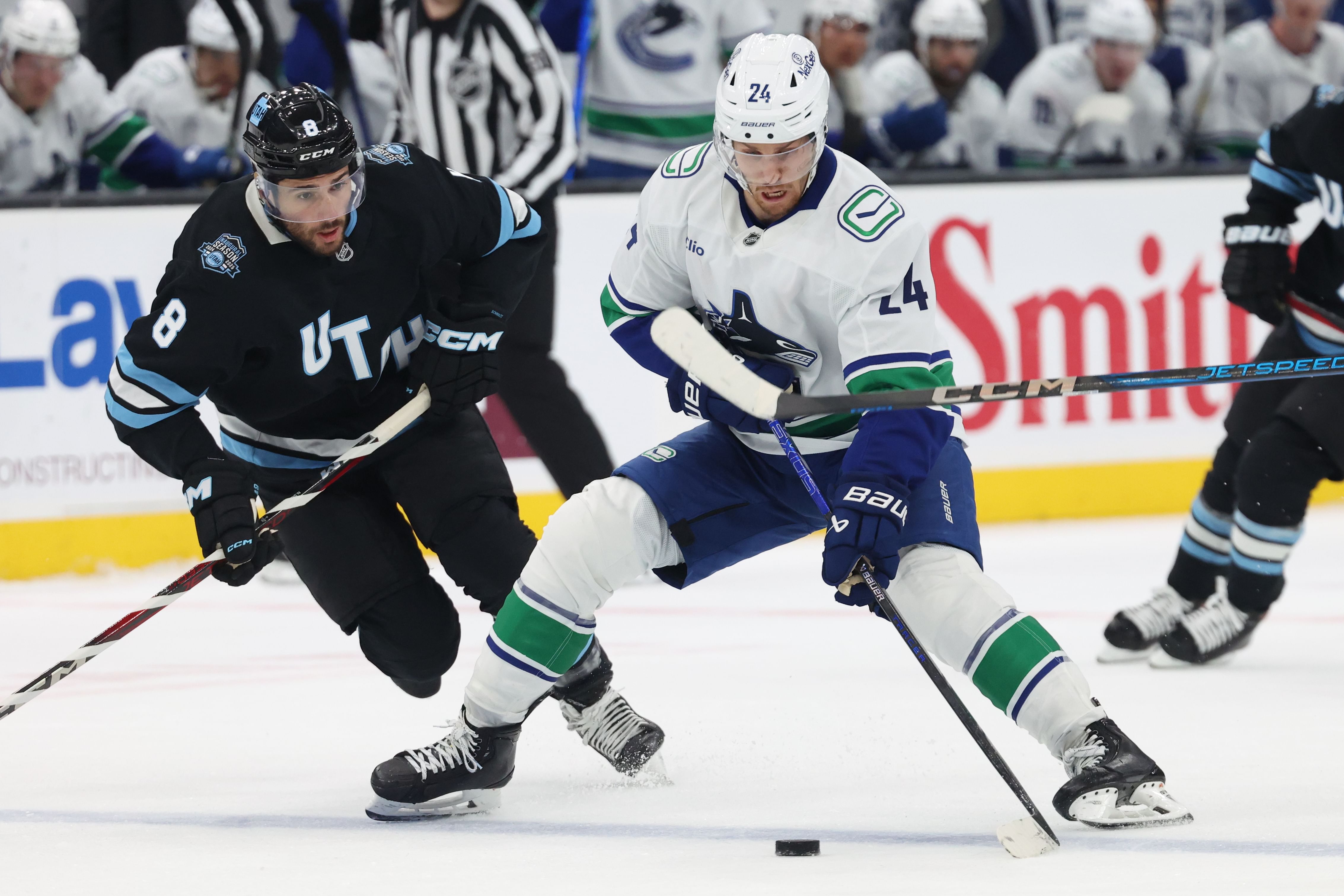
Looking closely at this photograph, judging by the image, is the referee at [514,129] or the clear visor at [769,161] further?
the referee at [514,129]

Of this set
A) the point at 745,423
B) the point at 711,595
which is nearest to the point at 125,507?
the point at 711,595

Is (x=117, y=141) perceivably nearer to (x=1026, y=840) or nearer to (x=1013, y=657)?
(x=1013, y=657)

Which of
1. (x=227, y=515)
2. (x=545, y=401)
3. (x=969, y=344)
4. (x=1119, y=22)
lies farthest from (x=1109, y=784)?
(x=1119, y=22)

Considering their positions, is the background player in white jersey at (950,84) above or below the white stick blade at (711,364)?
below

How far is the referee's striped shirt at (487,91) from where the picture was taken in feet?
16.4

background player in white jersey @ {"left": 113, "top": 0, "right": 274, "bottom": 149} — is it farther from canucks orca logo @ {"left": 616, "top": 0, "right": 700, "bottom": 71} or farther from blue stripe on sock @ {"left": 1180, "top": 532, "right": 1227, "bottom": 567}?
blue stripe on sock @ {"left": 1180, "top": 532, "right": 1227, "bottom": 567}

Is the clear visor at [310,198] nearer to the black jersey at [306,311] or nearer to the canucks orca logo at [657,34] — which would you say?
the black jersey at [306,311]

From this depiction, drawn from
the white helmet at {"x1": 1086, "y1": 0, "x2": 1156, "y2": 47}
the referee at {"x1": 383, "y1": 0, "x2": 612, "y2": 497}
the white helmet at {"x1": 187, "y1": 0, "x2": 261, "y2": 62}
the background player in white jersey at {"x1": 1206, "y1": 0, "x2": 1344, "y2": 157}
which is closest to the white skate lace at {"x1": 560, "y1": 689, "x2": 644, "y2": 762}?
the referee at {"x1": 383, "y1": 0, "x2": 612, "y2": 497}

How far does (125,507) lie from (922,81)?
302 cm

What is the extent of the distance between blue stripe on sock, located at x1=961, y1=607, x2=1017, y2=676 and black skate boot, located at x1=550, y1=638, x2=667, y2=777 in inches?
23.8

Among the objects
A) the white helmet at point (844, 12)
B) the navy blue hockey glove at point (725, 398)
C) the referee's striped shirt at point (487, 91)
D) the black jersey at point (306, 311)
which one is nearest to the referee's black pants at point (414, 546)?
the black jersey at point (306, 311)

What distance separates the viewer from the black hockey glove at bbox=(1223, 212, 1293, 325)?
3.83m

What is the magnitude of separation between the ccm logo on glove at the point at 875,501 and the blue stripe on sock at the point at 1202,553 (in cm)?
169

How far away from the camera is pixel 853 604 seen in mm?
2592
